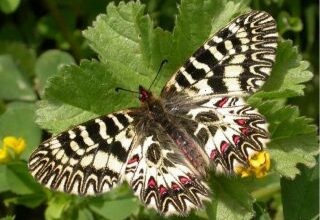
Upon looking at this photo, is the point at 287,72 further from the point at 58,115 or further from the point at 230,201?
Result: the point at 58,115

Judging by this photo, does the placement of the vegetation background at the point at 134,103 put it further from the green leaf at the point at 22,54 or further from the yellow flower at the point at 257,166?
the green leaf at the point at 22,54

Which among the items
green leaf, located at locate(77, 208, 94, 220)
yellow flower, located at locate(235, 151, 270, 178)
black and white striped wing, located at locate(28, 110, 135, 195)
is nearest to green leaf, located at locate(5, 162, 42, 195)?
green leaf, located at locate(77, 208, 94, 220)

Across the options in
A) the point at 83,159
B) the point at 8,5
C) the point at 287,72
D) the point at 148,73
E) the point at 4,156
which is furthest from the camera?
the point at 8,5

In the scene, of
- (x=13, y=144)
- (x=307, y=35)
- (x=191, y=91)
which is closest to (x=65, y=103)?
(x=13, y=144)

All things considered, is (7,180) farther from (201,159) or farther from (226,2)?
A: (226,2)

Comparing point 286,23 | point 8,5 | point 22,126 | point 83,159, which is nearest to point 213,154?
point 83,159

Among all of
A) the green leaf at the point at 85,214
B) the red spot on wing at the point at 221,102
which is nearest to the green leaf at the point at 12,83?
the green leaf at the point at 85,214
